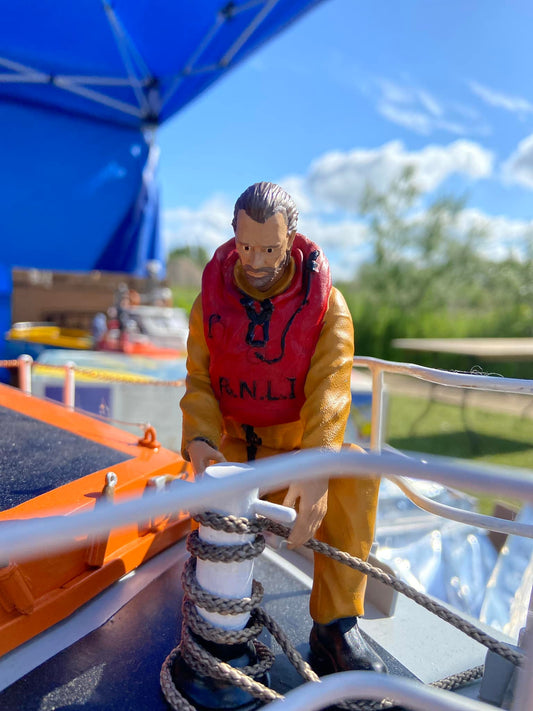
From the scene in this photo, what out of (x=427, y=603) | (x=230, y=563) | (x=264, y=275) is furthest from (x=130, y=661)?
(x=264, y=275)

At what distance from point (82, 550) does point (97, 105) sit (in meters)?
6.79

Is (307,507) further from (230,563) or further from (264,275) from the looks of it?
(264,275)

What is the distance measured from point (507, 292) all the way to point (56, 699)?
11.0 meters

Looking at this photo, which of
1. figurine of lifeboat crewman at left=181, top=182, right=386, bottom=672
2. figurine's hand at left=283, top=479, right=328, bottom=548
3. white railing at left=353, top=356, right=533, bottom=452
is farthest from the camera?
white railing at left=353, top=356, right=533, bottom=452

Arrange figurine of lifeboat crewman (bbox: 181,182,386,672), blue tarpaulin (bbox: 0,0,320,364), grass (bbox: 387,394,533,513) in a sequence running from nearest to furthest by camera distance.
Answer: figurine of lifeboat crewman (bbox: 181,182,386,672) < blue tarpaulin (bbox: 0,0,320,364) < grass (bbox: 387,394,533,513)

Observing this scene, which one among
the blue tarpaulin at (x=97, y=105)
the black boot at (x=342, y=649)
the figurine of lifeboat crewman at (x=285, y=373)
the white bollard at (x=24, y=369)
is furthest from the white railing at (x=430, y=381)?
the blue tarpaulin at (x=97, y=105)

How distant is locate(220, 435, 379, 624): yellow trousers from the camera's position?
1.04 metres

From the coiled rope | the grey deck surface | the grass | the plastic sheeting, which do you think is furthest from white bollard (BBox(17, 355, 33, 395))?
the grass

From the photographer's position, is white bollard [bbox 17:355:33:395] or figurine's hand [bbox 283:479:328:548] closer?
figurine's hand [bbox 283:479:328:548]

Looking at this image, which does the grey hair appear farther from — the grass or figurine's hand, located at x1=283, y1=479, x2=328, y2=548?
the grass

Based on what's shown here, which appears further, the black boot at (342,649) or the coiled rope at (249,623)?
the black boot at (342,649)

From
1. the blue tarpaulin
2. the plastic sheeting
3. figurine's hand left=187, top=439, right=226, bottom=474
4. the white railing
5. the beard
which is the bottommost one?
the plastic sheeting

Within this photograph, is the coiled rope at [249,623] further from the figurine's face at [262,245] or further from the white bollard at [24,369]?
the white bollard at [24,369]

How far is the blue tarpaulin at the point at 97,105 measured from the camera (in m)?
5.26
